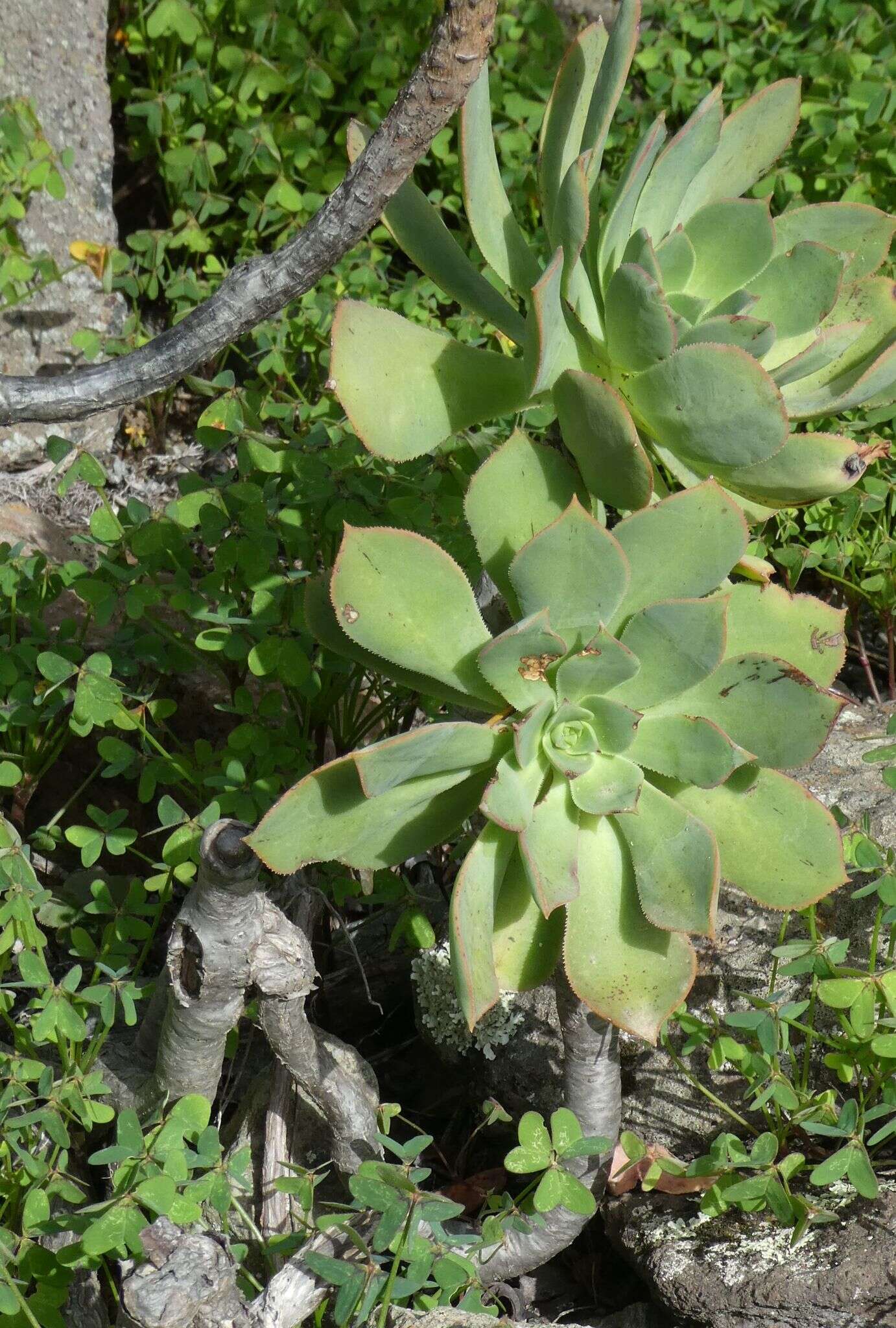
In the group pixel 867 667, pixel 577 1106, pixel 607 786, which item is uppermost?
pixel 607 786

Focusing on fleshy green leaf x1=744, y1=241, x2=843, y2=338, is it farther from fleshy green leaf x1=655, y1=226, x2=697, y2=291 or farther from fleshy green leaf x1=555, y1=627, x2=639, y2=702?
fleshy green leaf x1=555, y1=627, x2=639, y2=702

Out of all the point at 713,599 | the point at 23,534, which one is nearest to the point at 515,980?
the point at 713,599

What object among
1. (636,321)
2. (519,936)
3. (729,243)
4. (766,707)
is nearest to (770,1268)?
(519,936)

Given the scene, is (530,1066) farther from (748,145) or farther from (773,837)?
(748,145)

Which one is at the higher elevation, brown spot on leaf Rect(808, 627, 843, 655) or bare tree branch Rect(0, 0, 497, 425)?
bare tree branch Rect(0, 0, 497, 425)

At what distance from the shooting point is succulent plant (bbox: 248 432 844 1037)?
131 cm

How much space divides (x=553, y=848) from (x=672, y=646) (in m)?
0.28

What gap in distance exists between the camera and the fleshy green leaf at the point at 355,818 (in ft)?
4.26

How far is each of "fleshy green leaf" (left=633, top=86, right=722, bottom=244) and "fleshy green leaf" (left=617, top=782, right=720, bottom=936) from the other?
→ 684mm

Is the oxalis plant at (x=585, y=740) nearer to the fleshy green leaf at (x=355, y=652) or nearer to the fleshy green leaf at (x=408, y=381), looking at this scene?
the fleshy green leaf at (x=355, y=652)

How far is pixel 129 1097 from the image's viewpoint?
5.69 ft

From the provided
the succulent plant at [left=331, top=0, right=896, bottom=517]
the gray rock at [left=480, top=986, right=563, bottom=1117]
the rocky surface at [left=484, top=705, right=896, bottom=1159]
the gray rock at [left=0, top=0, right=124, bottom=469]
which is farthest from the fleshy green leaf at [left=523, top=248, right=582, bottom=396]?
the gray rock at [left=0, top=0, right=124, bottom=469]

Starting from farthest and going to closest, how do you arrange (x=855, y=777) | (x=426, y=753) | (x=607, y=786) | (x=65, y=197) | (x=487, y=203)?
1. (x=65, y=197)
2. (x=855, y=777)
3. (x=487, y=203)
4. (x=607, y=786)
5. (x=426, y=753)

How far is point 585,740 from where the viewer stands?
141 cm
